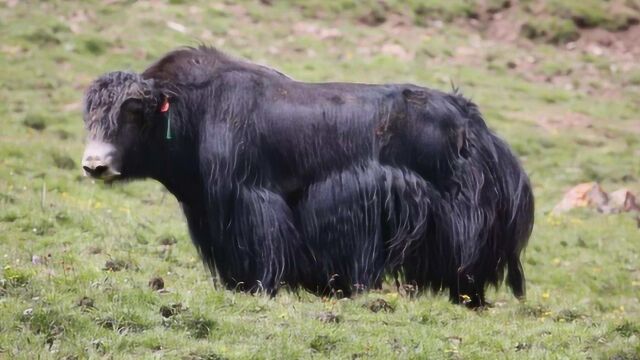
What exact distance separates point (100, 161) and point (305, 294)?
6.13 feet

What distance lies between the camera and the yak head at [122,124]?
9242 mm

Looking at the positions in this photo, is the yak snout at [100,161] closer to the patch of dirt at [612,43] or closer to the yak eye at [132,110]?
the yak eye at [132,110]

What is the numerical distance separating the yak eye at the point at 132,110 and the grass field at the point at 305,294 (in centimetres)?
116

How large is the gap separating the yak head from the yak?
0.4 inches

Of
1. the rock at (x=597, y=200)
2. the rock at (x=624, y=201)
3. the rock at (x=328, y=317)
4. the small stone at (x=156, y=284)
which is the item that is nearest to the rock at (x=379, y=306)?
the rock at (x=328, y=317)

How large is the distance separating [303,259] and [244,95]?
4.35ft

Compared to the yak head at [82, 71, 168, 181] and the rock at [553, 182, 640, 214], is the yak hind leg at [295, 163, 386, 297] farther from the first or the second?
the rock at [553, 182, 640, 214]

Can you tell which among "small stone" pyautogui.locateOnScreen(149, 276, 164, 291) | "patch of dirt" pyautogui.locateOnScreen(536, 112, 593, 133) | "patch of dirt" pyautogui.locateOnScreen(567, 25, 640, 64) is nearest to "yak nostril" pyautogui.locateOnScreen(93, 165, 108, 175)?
"small stone" pyautogui.locateOnScreen(149, 276, 164, 291)

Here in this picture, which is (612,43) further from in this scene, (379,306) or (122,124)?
(379,306)

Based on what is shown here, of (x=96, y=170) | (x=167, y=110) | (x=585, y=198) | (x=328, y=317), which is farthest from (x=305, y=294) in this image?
(x=585, y=198)

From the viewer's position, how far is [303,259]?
31.3 feet

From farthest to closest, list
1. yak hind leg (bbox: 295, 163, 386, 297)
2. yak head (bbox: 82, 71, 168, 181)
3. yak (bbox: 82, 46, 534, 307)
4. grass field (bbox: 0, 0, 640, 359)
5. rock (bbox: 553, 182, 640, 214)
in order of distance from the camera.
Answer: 1. rock (bbox: 553, 182, 640, 214)
2. yak hind leg (bbox: 295, 163, 386, 297)
3. yak (bbox: 82, 46, 534, 307)
4. yak head (bbox: 82, 71, 168, 181)
5. grass field (bbox: 0, 0, 640, 359)

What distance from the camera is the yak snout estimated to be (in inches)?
359

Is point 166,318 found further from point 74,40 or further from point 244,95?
point 74,40
